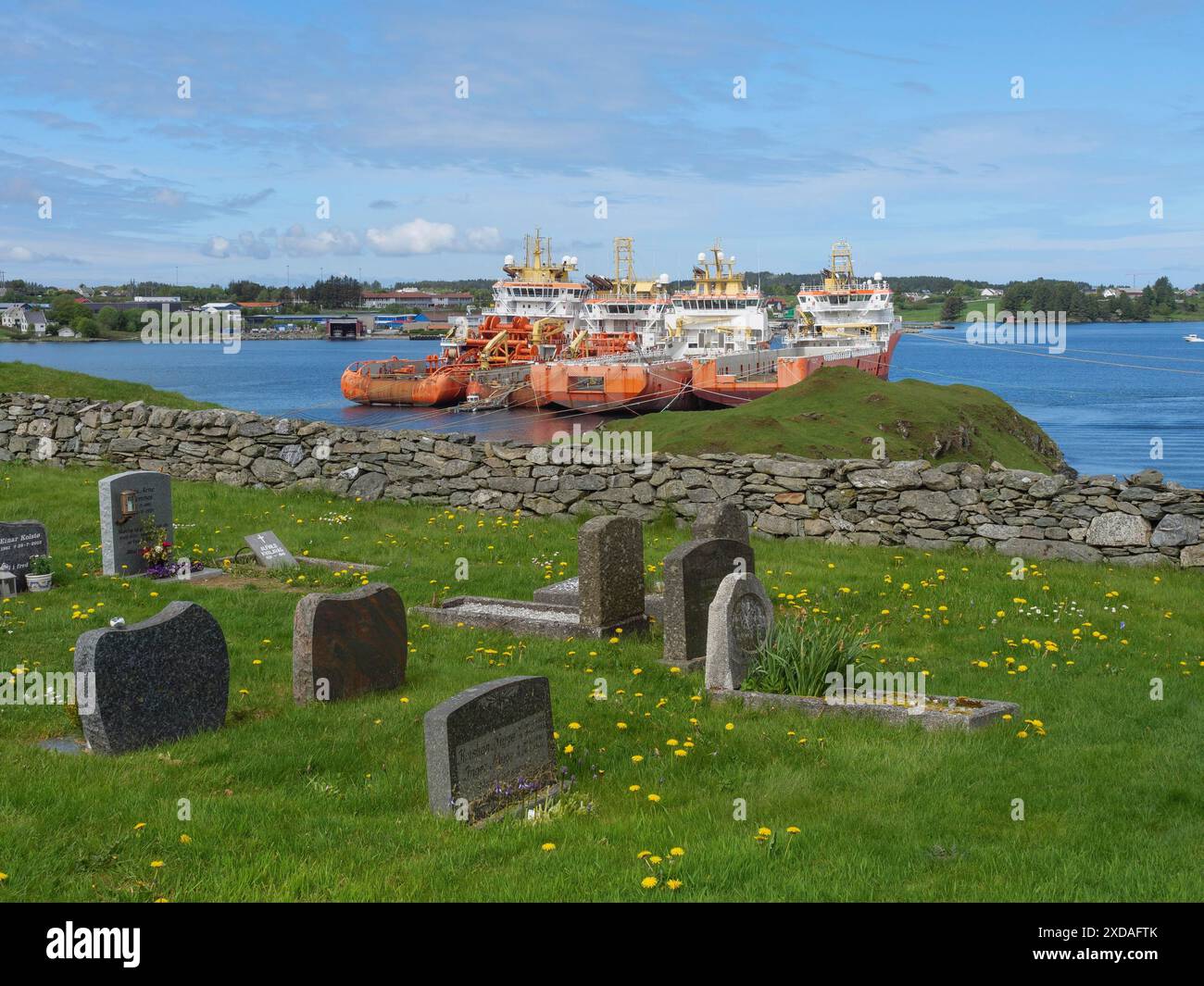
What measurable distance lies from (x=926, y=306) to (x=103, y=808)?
20261 cm

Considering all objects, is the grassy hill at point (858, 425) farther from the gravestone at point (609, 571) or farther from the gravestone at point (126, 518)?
Result: the gravestone at point (609, 571)

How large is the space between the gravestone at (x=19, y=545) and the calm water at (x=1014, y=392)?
26.2 m

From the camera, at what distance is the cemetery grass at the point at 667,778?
5.26 meters

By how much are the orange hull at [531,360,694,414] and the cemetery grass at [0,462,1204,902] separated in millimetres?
54523

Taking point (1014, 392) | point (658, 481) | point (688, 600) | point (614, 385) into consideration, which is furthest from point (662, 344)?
point (688, 600)

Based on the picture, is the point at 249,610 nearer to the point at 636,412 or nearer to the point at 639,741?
the point at 639,741

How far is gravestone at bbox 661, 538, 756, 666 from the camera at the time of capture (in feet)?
31.9

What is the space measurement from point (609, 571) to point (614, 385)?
56.8 meters

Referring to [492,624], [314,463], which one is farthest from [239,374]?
[492,624]

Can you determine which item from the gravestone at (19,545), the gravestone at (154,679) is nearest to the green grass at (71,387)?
the gravestone at (19,545)

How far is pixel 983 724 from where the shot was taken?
7.96 metres

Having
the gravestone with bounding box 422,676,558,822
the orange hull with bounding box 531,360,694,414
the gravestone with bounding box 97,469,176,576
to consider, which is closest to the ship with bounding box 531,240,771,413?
the orange hull with bounding box 531,360,694,414

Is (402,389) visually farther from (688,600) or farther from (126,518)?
(688,600)

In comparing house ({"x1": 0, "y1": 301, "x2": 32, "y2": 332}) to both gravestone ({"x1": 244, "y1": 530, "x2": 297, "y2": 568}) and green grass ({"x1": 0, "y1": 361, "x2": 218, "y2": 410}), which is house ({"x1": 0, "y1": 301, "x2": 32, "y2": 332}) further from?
gravestone ({"x1": 244, "y1": 530, "x2": 297, "y2": 568})
